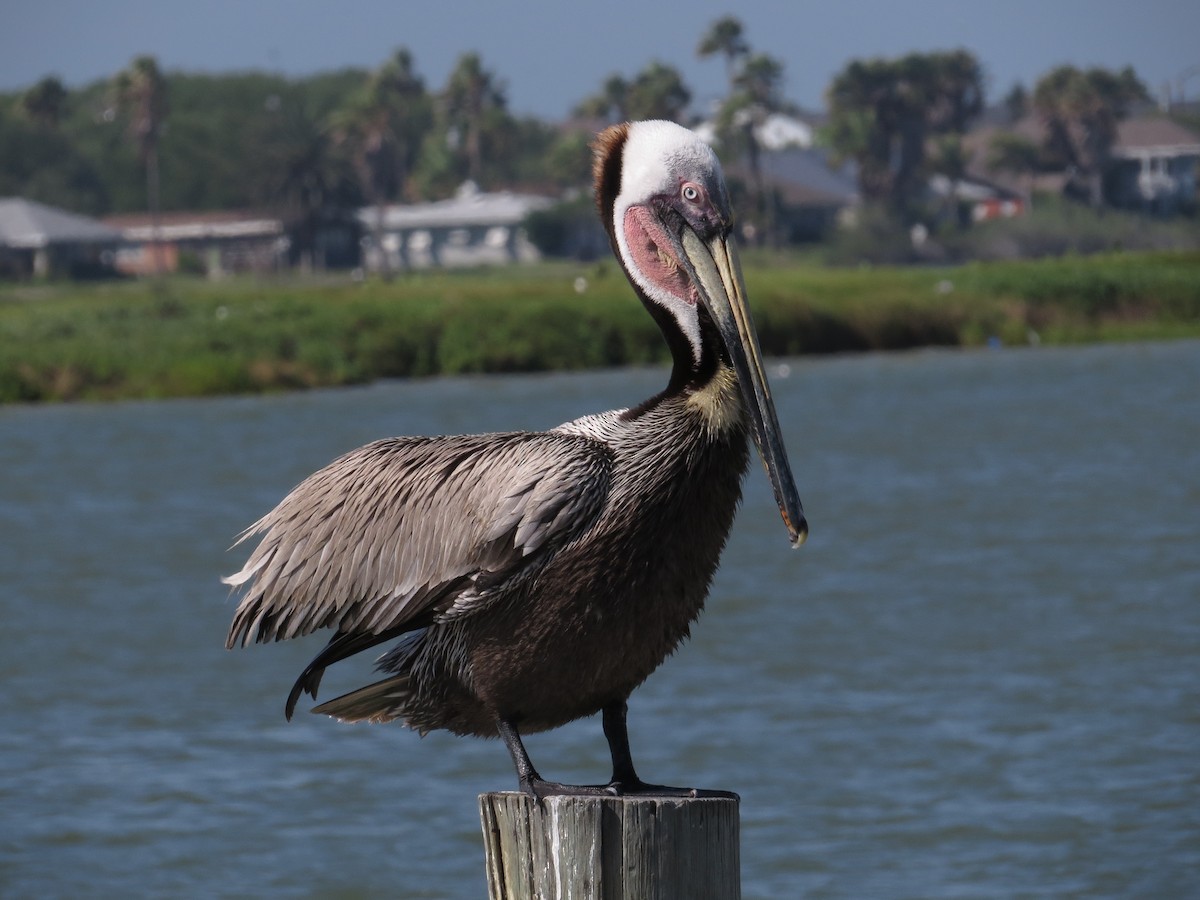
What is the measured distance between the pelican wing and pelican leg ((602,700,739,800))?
343mm

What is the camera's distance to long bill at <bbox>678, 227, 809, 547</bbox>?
3.70 meters

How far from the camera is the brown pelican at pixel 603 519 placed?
3.85 metres

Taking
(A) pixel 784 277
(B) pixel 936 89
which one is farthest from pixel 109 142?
(A) pixel 784 277

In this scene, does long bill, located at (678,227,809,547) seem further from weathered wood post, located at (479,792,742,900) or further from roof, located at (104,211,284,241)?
roof, located at (104,211,284,241)

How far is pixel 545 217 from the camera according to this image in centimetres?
7669

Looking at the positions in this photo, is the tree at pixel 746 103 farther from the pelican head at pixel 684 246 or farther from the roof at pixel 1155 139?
the pelican head at pixel 684 246

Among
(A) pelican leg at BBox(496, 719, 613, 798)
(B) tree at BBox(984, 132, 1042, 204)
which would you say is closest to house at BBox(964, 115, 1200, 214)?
(B) tree at BBox(984, 132, 1042, 204)

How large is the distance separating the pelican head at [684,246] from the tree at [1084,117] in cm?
8132

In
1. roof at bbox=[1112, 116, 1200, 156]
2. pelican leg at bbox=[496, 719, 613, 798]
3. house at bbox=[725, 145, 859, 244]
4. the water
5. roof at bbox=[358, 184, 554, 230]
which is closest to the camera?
pelican leg at bbox=[496, 719, 613, 798]

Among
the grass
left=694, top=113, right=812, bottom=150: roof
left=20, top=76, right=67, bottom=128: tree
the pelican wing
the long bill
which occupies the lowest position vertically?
the grass

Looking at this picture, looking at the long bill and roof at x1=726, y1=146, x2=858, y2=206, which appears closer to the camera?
the long bill

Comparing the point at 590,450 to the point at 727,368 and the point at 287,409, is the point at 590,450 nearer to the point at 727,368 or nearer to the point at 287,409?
the point at 727,368

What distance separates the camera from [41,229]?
236 ft

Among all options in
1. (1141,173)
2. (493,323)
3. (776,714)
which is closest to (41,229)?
(493,323)
